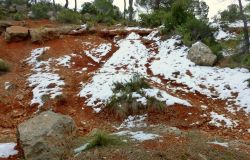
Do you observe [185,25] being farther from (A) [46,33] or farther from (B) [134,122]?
(B) [134,122]

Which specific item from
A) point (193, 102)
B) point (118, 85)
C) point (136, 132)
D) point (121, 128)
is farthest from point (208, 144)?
point (118, 85)

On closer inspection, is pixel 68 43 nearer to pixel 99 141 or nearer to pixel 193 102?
pixel 193 102

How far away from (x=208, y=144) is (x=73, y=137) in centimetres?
284

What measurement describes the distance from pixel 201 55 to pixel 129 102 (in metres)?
4.26

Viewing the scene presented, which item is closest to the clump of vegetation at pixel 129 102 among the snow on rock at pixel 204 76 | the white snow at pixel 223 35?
the snow on rock at pixel 204 76

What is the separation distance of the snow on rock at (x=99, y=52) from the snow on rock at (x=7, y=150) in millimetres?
7135

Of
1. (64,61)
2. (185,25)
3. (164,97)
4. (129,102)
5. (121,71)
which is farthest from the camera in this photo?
(185,25)

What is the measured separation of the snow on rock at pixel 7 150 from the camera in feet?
27.1

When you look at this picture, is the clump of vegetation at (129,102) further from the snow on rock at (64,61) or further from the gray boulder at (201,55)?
the snow on rock at (64,61)

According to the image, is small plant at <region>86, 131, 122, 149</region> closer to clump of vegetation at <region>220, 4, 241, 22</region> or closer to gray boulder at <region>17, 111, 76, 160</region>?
gray boulder at <region>17, 111, 76, 160</region>

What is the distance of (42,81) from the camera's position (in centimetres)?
1319

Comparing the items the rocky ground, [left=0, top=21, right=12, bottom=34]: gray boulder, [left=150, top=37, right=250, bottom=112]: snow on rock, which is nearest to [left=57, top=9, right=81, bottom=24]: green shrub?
[left=0, top=21, right=12, bottom=34]: gray boulder

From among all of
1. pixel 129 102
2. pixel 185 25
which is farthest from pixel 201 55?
pixel 129 102

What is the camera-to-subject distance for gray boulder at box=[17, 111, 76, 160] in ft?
25.3
